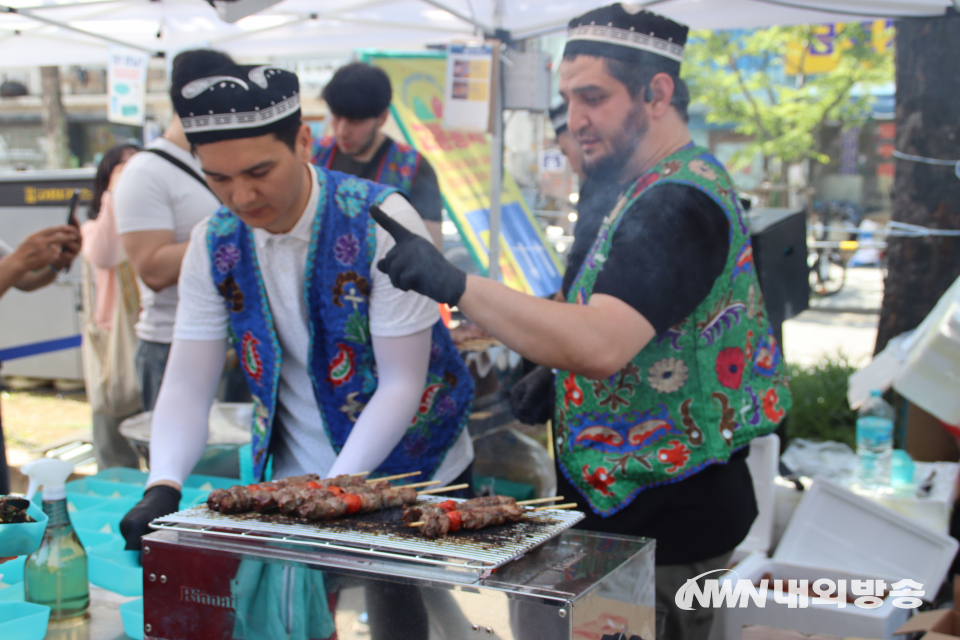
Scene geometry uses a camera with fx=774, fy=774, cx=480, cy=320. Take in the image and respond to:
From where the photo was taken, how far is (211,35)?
5.17 metres

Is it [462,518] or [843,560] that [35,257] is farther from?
[843,560]

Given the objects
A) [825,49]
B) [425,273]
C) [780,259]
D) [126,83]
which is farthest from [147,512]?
[825,49]

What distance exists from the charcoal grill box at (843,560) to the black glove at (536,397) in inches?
32.5

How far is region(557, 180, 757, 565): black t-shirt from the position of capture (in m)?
1.55

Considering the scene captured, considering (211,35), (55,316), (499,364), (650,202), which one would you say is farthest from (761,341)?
(55,316)

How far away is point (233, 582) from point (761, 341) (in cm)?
123

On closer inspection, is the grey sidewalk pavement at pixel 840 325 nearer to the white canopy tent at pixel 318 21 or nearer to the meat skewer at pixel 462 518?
the white canopy tent at pixel 318 21

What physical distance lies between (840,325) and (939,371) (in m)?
8.26

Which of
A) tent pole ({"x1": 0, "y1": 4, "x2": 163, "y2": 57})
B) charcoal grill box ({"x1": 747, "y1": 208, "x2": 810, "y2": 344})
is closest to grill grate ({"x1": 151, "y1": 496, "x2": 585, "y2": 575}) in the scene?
charcoal grill box ({"x1": 747, "y1": 208, "x2": 810, "y2": 344})

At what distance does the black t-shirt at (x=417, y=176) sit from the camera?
3398 mm

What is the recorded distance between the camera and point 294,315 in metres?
1.88

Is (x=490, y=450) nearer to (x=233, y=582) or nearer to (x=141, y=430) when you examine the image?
(x=141, y=430)

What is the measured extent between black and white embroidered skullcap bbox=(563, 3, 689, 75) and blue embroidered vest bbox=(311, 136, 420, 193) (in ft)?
5.77

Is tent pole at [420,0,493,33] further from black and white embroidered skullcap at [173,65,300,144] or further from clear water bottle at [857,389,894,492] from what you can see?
clear water bottle at [857,389,894,492]
